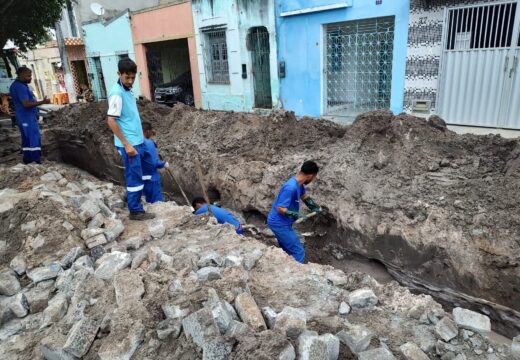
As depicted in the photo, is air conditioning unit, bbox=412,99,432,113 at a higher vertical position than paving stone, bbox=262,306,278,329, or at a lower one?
higher

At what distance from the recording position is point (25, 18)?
9.21 meters

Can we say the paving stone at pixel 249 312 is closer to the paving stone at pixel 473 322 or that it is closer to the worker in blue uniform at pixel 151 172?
the paving stone at pixel 473 322

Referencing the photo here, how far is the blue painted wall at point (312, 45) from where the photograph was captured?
8484mm

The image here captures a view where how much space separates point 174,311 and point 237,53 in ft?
34.8

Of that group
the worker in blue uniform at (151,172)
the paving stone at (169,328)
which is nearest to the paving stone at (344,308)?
the paving stone at (169,328)

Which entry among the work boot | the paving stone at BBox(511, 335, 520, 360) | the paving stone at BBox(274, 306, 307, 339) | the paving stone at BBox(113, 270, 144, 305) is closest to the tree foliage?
the work boot

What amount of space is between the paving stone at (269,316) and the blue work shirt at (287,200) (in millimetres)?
2118

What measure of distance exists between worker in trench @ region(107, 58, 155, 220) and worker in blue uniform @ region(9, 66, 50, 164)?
3.19 m

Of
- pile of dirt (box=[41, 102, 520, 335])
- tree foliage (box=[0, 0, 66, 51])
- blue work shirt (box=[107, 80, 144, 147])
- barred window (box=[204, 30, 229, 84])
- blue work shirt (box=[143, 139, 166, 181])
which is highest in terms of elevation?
tree foliage (box=[0, 0, 66, 51])

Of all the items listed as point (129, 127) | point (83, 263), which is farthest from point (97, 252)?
point (129, 127)

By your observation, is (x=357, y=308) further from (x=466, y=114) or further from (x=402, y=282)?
(x=466, y=114)

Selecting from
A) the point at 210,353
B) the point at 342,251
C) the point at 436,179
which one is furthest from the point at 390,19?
the point at 210,353

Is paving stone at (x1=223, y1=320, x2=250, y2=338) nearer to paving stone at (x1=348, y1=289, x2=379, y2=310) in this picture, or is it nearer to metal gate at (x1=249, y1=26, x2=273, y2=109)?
paving stone at (x1=348, y1=289, x2=379, y2=310)

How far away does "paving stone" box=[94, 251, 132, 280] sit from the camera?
121 inches
